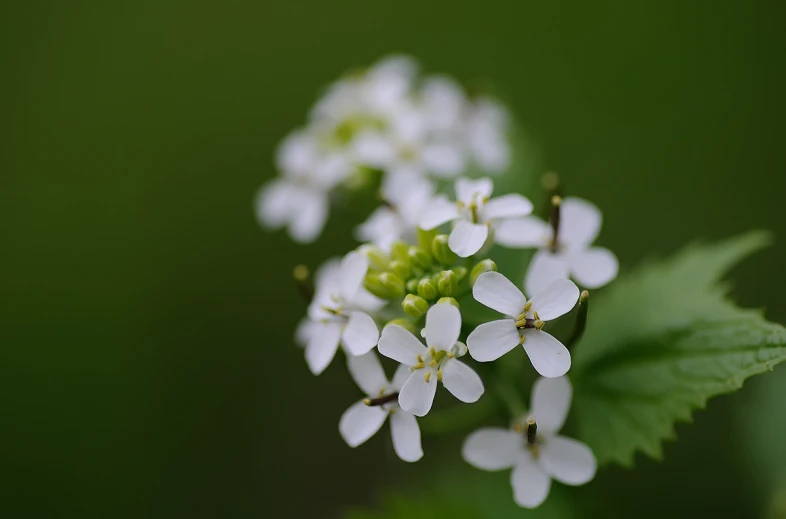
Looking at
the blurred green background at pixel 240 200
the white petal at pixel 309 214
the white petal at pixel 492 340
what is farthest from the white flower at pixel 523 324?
the blurred green background at pixel 240 200

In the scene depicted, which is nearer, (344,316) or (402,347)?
(402,347)

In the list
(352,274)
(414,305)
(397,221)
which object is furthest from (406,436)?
(397,221)

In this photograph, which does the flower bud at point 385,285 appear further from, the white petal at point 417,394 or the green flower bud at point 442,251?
the white petal at point 417,394

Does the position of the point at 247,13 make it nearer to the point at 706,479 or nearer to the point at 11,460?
the point at 11,460

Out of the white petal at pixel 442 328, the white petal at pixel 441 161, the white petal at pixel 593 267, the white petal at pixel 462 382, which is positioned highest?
the white petal at pixel 441 161

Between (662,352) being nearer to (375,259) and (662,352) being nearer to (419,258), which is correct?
(419,258)

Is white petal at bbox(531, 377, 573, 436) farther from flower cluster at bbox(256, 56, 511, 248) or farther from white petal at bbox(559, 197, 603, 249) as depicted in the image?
flower cluster at bbox(256, 56, 511, 248)

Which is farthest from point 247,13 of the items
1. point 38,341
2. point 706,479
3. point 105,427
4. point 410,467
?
point 706,479
